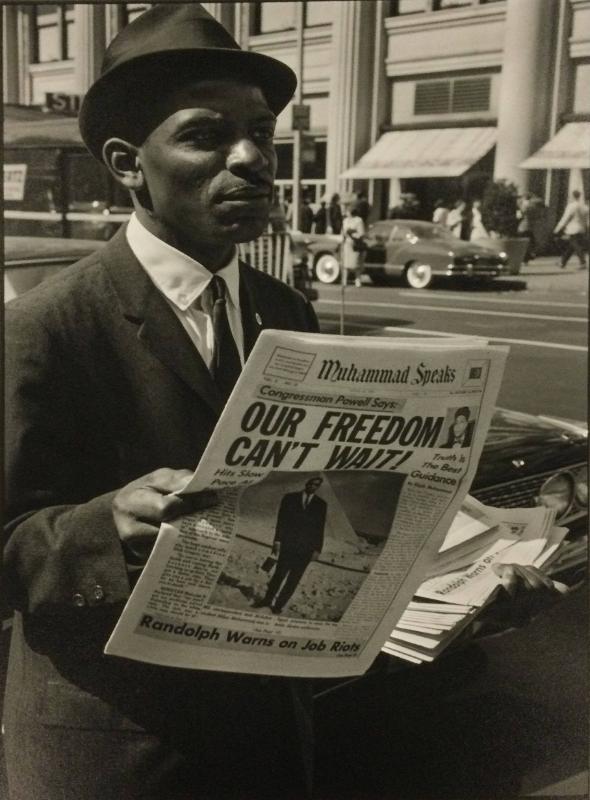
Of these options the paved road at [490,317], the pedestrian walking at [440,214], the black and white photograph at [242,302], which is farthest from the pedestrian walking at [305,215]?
the pedestrian walking at [440,214]

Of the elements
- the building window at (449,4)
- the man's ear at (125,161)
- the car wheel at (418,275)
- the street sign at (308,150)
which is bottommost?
the car wheel at (418,275)

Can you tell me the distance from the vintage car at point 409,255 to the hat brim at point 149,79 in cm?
34

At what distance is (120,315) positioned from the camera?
138 centimetres

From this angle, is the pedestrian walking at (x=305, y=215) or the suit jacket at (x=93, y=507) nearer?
the suit jacket at (x=93, y=507)

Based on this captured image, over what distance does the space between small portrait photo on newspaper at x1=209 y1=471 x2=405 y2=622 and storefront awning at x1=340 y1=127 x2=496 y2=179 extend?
0.59 m

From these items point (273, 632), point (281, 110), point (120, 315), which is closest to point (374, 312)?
point (281, 110)

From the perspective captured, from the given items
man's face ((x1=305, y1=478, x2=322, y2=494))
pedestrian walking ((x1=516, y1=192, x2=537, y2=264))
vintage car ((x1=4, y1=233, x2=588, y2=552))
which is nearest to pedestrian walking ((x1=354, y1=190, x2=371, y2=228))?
pedestrian walking ((x1=516, y1=192, x2=537, y2=264))

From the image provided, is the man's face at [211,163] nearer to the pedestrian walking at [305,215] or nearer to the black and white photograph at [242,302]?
the black and white photograph at [242,302]

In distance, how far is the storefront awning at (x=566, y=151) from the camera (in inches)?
60.5

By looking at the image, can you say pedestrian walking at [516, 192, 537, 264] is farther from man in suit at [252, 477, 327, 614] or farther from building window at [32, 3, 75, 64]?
building window at [32, 3, 75, 64]

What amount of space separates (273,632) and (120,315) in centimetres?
47

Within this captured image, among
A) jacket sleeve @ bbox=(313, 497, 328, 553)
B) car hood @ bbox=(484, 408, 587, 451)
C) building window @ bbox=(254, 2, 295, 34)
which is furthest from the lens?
car hood @ bbox=(484, 408, 587, 451)

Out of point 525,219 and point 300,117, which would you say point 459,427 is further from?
point 300,117

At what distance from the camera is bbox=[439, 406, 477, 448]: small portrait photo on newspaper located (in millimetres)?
1305
